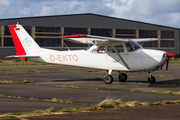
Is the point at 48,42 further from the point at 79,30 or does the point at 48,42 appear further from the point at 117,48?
the point at 117,48

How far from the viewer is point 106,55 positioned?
15.7 metres

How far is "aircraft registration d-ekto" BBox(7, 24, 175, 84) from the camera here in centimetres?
1452

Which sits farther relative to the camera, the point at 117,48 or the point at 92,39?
the point at 117,48

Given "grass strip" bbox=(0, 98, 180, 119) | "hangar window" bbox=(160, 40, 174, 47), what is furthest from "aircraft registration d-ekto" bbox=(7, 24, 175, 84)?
"hangar window" bbox=(160, 40, 174, 47)

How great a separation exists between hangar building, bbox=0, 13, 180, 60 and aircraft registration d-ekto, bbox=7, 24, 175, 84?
3157 centimetres

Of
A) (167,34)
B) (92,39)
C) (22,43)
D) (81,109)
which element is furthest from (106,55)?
(167,34)

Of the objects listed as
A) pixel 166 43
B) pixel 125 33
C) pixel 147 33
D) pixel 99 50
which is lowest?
pixel 99 50

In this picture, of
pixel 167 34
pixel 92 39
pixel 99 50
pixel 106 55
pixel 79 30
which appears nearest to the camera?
pixel 92 39

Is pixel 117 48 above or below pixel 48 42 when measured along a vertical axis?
below

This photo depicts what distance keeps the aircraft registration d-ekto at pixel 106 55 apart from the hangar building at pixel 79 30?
31568 mm

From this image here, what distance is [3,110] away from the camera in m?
7.27

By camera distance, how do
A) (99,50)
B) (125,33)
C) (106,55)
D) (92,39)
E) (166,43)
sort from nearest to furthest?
(92,39)
(106,55)
(99,50)
(125,33)
(166,43)

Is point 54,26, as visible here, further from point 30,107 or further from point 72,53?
point 30,107

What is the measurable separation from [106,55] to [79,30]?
120 ft
